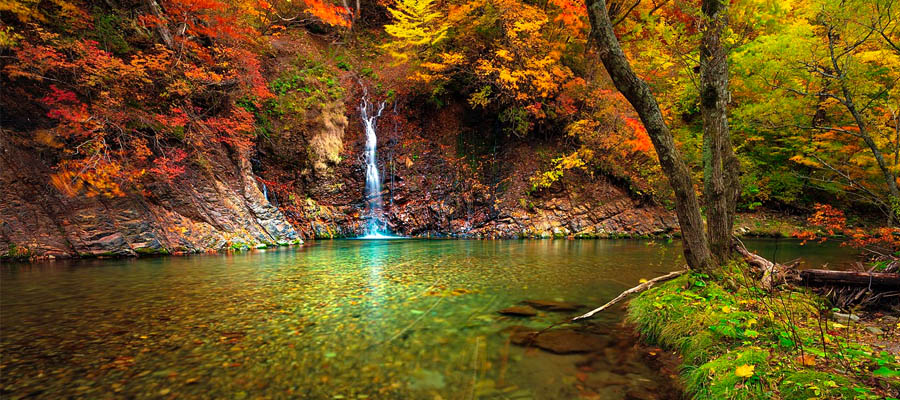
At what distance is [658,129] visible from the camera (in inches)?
154

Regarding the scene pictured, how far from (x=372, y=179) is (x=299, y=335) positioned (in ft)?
43.3

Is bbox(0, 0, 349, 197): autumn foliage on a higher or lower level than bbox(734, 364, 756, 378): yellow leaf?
higher

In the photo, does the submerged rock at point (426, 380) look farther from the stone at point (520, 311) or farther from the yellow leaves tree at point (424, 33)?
the yellow leaves tree at point (424, 33)

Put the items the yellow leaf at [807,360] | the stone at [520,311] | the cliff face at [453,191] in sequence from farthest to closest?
the cliff face at [453,191], the stone at [520,311], the yellow leaf at [807,360]

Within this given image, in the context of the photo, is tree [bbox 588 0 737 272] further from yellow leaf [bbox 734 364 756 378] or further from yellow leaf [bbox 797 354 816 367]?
yellow leaf [bbox 734 364 756 378]

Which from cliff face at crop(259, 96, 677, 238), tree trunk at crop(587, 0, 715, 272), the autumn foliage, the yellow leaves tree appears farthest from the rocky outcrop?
tree trunk at crop(587, 0, 715, 272)

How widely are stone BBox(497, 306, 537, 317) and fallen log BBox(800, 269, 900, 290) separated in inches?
106

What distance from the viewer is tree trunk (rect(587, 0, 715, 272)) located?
3.87 metres

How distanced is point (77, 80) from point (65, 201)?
9.34 ft

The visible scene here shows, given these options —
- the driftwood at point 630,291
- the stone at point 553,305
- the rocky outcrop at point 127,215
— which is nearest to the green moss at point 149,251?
the rocky outcrop at point 127,215

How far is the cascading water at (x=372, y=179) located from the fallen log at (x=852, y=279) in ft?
42.5

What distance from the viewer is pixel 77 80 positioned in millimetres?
8562

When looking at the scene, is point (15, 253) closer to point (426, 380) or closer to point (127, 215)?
point (127, 215)

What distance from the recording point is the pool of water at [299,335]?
255 cm
